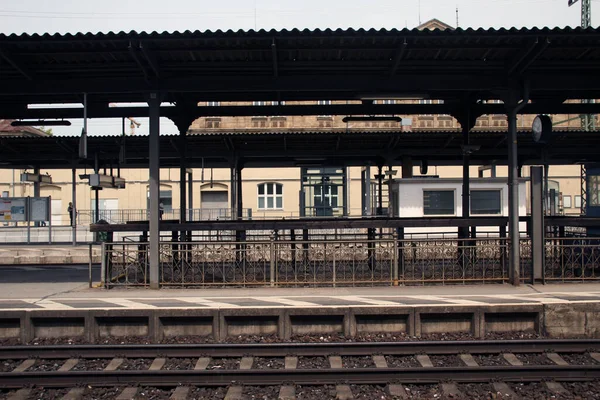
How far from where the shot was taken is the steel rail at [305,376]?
22.9 ft

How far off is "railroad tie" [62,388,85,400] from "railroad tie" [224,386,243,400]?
184 centimetres

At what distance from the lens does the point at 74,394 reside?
665cm

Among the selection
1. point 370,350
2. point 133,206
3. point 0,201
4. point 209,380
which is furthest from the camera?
point 133,206

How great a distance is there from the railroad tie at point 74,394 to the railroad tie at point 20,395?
52cm

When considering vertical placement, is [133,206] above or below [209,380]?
above

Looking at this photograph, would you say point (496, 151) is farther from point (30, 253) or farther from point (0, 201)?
point (0, 201)

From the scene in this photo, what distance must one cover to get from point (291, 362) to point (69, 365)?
10.6 ft

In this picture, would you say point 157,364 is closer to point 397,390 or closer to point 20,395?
point 20,395

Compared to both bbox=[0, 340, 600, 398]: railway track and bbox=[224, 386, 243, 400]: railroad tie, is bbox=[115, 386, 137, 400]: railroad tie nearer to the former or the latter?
bbox=[0, 340, 600, 398]: railway track

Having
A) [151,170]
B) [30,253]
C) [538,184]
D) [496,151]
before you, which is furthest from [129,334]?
[496,151]

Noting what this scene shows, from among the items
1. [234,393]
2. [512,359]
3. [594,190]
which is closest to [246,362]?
[234,393]

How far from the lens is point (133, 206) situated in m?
38.2

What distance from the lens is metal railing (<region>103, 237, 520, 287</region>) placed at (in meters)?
11.3

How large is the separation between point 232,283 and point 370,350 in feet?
13.8
